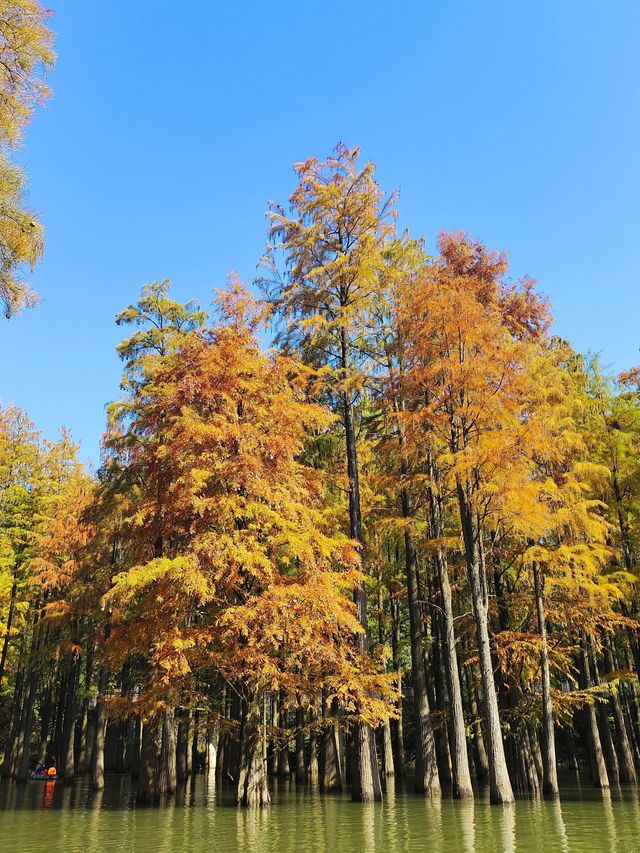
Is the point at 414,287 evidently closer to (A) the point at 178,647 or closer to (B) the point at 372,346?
(B) the point at 372,346

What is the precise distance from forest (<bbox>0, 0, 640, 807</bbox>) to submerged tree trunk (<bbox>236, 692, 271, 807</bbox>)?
0.15ft

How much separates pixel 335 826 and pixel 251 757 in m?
3.65

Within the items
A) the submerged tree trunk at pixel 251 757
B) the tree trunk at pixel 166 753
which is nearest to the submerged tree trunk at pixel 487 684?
the submerged tree trunk at pixel 251 757

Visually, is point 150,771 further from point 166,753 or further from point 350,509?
point 350,509

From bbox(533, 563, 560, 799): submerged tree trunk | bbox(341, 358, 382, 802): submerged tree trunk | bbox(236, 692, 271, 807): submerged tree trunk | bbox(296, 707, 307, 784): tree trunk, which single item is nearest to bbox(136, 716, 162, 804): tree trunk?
bbox(236, 692, 271, 807): submerged tree trunk

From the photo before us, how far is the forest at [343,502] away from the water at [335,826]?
1301 mm

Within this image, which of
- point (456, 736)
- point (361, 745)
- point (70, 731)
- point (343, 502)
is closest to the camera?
point (361, 745)

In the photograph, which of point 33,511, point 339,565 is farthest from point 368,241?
point 33,511

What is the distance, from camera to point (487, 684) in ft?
49.0

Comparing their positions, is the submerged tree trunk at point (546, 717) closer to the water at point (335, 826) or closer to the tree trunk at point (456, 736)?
the water at point (335, 826)

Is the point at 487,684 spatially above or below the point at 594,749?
above

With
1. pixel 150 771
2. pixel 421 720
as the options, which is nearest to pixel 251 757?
pixel 150 771

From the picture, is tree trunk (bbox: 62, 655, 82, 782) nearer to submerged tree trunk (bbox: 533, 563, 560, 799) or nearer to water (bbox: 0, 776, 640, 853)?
water (bbox: 0, 776, 640, 853)

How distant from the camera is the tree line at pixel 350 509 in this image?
1414 centimetres
